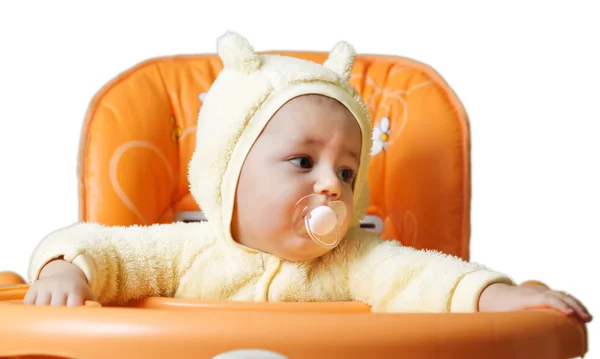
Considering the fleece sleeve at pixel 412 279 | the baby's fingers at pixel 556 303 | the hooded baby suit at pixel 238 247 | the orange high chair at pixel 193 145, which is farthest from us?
the orange high chair at pixel 193 145

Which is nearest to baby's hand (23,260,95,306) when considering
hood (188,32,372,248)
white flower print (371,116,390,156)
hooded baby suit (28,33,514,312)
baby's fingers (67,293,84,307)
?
baby's fingers (67,293,84,307)

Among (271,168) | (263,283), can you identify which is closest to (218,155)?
(271,168)

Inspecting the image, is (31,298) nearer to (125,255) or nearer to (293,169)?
(125,255)

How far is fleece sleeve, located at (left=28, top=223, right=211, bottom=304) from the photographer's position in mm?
989

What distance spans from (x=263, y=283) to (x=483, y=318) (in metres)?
0.40

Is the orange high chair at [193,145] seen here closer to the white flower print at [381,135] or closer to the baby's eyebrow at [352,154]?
the white flower print at [381,135]

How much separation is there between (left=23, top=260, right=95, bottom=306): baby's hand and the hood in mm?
249

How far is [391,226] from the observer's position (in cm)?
139

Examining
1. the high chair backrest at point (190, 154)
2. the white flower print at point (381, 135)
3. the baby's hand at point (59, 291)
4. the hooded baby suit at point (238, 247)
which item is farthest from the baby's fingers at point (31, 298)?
the white flower print at point (381, 135)

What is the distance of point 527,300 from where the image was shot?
2.84ft

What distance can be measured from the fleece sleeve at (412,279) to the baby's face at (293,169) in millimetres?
70

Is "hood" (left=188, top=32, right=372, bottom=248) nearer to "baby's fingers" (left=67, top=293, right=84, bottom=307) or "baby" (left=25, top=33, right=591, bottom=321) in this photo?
"baby" (left=25, top=33, right=591, bottom=321)

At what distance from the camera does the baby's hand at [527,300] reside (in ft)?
2.77

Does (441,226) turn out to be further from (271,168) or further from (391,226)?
(271,168)
